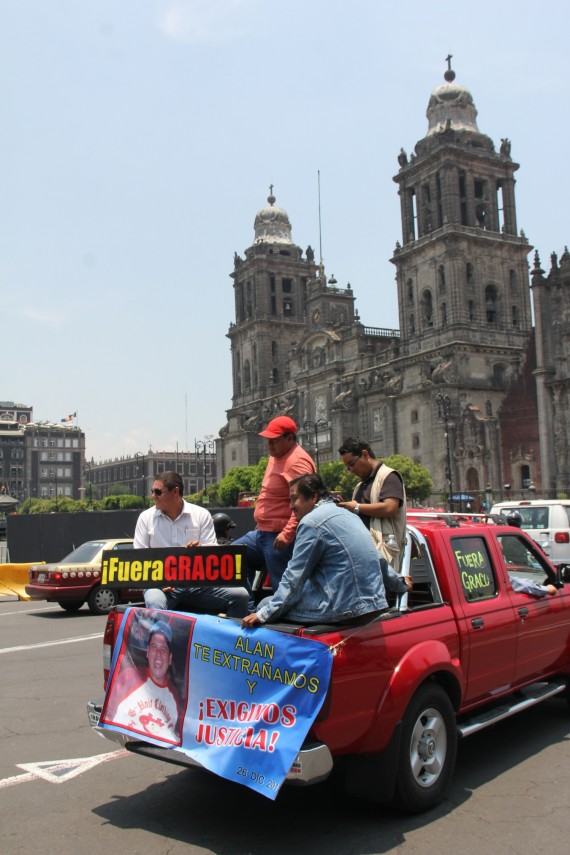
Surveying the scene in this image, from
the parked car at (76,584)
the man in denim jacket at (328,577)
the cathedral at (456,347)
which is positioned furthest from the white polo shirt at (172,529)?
the cathedral at (456,347)

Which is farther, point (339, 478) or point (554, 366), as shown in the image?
point (339, 478)

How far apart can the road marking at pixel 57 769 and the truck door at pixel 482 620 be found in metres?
2.98

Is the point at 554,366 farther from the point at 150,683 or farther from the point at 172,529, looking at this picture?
the point at 150,683

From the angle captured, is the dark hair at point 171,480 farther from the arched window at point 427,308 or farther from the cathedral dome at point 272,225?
the cathedral dome at point 272,225

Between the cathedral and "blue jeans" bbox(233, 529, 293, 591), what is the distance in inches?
1941

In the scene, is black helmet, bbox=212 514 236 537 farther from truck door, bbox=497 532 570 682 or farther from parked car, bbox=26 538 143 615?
truck door, bbox=497 532 570 682

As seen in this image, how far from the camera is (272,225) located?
103 meters

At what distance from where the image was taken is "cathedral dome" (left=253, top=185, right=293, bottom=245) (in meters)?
102

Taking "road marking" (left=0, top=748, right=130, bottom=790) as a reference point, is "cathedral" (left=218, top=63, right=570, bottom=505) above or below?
above

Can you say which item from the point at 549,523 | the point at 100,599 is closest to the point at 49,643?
the point at 100,599

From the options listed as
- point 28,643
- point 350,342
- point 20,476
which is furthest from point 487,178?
point 20,476

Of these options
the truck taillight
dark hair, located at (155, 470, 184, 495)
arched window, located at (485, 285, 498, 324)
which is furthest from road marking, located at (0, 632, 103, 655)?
arched window, located at (485, 285, 498, 324)

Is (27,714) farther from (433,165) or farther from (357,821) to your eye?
(433,165)

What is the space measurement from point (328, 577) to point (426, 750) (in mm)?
1313
